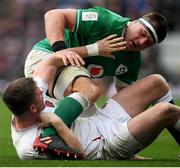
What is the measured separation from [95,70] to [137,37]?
553mm

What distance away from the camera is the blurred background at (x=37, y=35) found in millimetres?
17641

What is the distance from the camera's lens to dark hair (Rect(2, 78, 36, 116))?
690cm

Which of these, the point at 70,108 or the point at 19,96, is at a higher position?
the point at 19,96

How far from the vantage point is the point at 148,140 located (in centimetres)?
720

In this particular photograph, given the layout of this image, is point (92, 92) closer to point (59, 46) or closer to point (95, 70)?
point (59, 46)

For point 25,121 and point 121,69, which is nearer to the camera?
point 25,121

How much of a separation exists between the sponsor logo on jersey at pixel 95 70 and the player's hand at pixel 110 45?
28 centimetres

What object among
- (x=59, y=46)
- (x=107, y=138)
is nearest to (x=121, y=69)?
(x=59, y=46)

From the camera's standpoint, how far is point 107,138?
723 cm

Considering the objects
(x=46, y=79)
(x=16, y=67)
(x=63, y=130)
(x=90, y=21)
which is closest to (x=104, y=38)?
(x=90, y=21)

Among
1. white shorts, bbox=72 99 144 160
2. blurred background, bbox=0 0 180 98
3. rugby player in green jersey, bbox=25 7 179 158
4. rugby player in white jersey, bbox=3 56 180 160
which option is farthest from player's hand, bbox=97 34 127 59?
blurred background, bbox=0 0 180 98

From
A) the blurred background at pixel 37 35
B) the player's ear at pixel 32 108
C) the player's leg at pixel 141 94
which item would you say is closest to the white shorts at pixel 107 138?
the player's leg at pixel 141 94

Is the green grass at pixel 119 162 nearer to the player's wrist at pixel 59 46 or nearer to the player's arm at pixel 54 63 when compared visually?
the player's arm at pixel 54 63

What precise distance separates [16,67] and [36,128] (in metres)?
10.6
